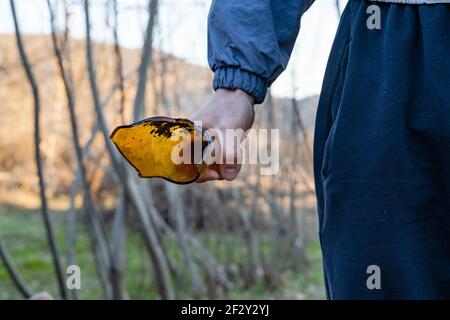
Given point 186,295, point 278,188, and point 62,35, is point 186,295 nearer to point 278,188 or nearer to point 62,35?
point 278,188

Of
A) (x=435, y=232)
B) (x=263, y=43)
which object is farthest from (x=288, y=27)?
(x=435, y=232)

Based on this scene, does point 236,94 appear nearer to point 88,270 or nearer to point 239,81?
point 239,81

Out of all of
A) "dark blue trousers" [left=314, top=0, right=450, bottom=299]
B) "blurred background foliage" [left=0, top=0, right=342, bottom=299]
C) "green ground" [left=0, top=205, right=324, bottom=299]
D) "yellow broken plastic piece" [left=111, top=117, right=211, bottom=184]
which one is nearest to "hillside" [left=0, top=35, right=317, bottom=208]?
"blurred background foliage" [left=0, top=0, right=342, bottom=299]

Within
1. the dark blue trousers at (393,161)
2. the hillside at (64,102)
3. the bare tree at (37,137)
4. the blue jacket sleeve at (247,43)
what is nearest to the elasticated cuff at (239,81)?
the blue jacket sleeve at (247,43)

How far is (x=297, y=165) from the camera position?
500 cm

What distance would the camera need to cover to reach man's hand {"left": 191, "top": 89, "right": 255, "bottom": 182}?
0.86 meters

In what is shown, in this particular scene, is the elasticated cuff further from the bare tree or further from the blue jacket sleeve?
the bare tree

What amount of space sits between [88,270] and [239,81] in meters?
5.34

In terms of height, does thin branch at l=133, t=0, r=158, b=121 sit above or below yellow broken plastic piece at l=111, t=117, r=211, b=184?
above

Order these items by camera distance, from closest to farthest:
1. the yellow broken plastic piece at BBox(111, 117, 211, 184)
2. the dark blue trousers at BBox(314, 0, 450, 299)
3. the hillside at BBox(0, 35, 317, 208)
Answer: the yellow broken plastic piece at BBox(111, 117, 211, 184) → the dark blue trousers at BBox(314, 0, 450, 299) → the hillside at BBox(0, 35, 317, 208)

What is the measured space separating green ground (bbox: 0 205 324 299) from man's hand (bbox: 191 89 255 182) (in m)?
2.82

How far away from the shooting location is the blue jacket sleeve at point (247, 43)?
38.2 inches

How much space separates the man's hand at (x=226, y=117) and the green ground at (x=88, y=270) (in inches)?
111
